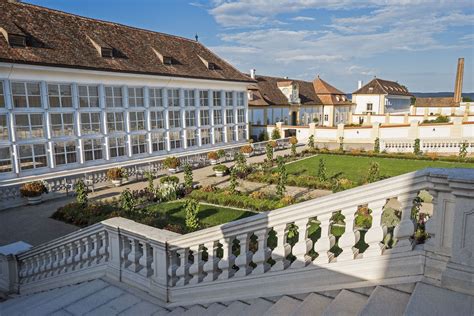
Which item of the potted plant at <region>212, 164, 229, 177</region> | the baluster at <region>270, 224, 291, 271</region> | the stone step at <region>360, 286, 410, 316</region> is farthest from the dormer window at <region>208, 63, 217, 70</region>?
the stone step at <region>360, 286, 410, 316</region>

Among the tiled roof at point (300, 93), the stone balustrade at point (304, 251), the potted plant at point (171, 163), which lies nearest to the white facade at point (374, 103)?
the tiled roof at point (300, 93)

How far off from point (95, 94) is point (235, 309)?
18.2 meters

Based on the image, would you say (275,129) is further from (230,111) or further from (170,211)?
(170,211)

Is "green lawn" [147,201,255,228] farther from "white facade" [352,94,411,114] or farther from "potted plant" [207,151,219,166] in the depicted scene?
"white facade" [352,94,411,114]

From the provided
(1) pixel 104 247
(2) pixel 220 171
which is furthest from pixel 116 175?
(1) pixel 104 247

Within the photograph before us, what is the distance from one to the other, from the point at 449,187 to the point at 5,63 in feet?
58.2

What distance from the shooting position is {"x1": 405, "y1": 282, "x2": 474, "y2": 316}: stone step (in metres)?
2.66

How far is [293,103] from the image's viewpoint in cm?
4169

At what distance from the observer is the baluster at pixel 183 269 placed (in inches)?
171

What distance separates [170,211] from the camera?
12.8 meters

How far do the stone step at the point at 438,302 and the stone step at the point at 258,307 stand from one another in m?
1.45

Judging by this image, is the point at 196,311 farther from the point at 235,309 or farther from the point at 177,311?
the point at 235,309

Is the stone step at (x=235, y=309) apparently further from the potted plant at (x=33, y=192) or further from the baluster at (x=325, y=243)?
the potted plant at (x=33, y=192)

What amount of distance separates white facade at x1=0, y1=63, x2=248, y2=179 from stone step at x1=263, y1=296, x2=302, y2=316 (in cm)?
1649
